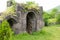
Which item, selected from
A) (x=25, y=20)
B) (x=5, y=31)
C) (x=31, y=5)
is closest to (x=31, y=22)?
(x=25, y=20)

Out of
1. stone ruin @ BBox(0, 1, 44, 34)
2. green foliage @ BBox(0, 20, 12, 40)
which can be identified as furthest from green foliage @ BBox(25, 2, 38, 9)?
green foliage @ BBox(0, 20, 12, 40)

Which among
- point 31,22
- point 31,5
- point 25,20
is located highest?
point 31,5

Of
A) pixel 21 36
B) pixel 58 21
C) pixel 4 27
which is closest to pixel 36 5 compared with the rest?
pixel 21 36

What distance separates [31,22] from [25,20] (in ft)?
5.02

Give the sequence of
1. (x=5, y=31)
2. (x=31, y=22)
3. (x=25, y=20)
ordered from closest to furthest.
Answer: (x=5, y=31)
(x=25, y=20)
(x=31, y=22)

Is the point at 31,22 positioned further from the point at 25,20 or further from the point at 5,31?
the point at 5,31

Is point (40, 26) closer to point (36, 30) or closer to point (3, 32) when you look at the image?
point (36, 30)

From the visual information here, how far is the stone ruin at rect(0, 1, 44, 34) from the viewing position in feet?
56.7

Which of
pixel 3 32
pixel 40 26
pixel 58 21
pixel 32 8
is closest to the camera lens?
pixel 3 32

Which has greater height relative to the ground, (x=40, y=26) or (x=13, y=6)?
(x=13, y=6)

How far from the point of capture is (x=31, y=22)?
1950cm

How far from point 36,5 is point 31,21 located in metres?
1.67

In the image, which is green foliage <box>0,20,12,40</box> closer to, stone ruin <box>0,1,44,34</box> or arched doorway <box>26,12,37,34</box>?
stone ruin <box>0,1,44,34</box>

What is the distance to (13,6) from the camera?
17531 millimetres
